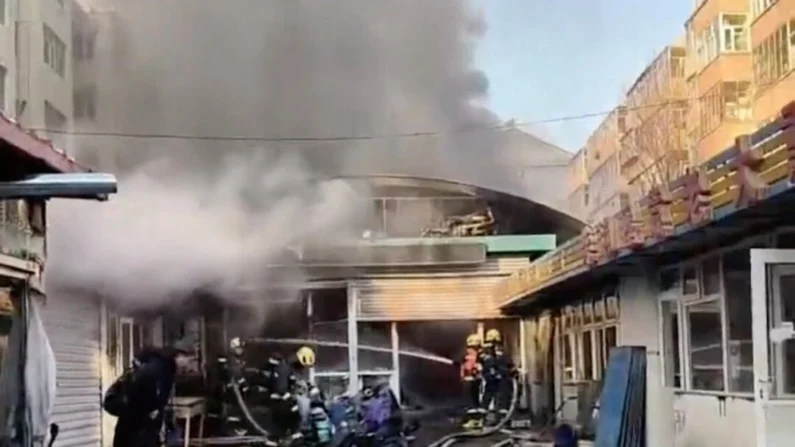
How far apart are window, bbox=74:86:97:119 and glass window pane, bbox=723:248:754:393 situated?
8.96 metres

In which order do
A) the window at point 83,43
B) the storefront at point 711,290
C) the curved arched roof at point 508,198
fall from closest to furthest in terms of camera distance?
the storefront at point 711,290 → the window at point 83,43 → the curved arched roof at point 508,198

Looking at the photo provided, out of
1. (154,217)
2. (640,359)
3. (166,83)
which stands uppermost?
(166,83)

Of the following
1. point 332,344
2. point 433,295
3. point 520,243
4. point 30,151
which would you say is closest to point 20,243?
point 30,151

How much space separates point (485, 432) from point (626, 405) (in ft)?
22.9

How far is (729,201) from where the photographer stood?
5805 millimetres

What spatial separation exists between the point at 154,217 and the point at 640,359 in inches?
253

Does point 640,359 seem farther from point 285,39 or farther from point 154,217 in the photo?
point 285,39

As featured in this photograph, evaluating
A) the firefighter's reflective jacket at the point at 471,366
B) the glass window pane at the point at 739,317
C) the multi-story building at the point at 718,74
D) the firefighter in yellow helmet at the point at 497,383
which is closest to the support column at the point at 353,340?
the firefighter's reflective jacket at the point at 471,366

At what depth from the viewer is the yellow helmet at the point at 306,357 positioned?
1522 centimetres

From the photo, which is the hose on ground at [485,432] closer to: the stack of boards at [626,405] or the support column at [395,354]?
the support column at [395,354]

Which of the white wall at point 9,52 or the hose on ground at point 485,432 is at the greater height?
the white wall at point 9,52

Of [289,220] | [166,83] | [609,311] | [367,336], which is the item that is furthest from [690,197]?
[367,336]

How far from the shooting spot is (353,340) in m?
16.7

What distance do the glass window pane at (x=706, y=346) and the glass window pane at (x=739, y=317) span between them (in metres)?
0.25
